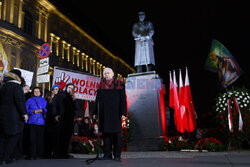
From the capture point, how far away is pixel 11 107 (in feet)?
18.2

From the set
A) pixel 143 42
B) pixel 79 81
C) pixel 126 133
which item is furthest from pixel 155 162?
pixel 143 42

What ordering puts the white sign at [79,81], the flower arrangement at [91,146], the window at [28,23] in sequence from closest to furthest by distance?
the flower arrangement at [91,146] → the white sign at [79,81] → the window at [28,23]

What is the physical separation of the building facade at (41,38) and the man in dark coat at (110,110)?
2248 cm

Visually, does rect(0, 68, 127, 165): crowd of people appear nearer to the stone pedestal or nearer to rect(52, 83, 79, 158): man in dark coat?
rect(52, 83, 79, 158): man in dark coat

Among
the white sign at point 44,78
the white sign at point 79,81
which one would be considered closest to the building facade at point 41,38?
the white sign at point 79,81

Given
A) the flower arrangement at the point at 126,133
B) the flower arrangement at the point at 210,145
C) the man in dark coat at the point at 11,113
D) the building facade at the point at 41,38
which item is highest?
the building facade at the point at 41,38

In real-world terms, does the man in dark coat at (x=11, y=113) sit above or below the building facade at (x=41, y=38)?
below

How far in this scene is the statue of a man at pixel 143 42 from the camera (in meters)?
11.8

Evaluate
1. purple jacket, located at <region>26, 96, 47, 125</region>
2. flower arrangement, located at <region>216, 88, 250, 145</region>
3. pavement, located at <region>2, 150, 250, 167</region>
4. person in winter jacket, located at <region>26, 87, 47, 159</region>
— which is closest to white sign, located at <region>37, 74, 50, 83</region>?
person in winter jacket, located at <region>26, 87, 47, 159</region>

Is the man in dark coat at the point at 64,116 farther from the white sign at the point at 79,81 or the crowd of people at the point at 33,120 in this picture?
the white sign at the point at 79,81

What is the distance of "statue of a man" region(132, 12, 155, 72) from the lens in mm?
11797

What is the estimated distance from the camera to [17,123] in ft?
18.0

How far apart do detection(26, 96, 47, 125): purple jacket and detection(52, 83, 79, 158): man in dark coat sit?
30cm

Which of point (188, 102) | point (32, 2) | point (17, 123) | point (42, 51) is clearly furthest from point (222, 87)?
point (32, 2)
